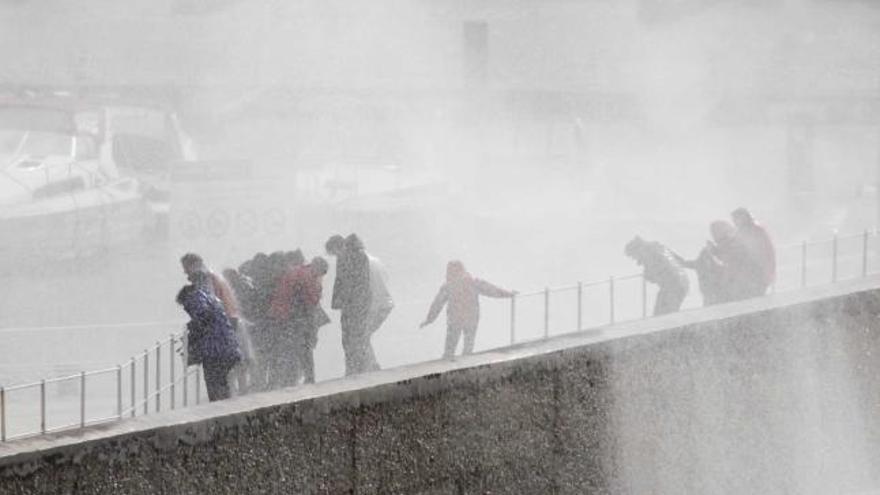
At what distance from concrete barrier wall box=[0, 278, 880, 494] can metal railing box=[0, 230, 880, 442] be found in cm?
26

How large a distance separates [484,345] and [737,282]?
10.4 ft

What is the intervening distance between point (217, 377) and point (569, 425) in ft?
6.24

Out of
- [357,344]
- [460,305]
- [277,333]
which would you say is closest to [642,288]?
[460,305]

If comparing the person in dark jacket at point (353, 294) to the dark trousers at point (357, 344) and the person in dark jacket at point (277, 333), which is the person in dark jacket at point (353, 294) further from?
the person in dark jacket at point (277, 333)

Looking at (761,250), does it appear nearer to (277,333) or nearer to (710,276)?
(710,276)

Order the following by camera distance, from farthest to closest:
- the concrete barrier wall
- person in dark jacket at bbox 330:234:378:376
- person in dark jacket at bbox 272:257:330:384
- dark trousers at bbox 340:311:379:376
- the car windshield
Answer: the car windshield < person in dark jacket at bbox 330:234:378:376 < dark trousers at bbox 340:311:379:376 < person in dark jacket at bbox 272:257:330:384 < the concrete barrier wall

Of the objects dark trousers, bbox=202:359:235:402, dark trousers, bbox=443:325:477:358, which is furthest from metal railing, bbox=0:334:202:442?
dark trousers, bbox=443:325:477:358

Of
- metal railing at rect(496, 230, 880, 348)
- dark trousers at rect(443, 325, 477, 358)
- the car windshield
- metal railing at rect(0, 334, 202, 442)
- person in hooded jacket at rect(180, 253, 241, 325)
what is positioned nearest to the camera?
Answer: metal railing at rect(0, 334, 202, 442)

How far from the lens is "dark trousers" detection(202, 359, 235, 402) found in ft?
25.4

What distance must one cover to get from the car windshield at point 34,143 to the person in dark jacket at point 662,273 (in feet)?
31.5

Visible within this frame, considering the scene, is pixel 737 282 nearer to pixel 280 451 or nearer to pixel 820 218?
pixel 280 451

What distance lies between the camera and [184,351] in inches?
328

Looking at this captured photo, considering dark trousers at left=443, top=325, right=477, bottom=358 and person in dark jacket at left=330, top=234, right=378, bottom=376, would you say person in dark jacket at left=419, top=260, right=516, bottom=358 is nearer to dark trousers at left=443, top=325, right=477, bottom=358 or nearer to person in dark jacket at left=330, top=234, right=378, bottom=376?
dark trousers at left=443, top=325, right=477, bottom=358

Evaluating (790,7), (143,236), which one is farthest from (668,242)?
(790,7)
